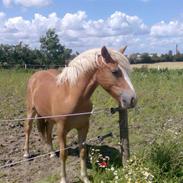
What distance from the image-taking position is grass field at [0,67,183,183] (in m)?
5.12

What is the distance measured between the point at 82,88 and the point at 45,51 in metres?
47.3

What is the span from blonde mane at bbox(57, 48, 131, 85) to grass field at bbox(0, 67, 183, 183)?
117 cm

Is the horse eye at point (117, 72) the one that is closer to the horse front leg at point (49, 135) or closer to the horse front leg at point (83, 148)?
the horse front leg at point (83, 148)

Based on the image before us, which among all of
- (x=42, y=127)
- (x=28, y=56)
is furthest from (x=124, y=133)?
(x=28, y=56)

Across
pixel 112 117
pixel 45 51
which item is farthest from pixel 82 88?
pixel 45 51

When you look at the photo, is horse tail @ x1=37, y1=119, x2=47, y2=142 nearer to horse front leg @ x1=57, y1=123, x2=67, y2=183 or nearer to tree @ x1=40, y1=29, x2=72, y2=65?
horse front leg @ x1=57, y1=123, x2=67, y2=183

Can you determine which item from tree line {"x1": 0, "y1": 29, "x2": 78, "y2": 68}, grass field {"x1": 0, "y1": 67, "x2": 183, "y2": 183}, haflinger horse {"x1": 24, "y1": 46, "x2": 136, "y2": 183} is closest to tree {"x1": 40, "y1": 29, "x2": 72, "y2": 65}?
tree line {"x1": 0, "y1": 29, "x2": 78, "y2": 68}

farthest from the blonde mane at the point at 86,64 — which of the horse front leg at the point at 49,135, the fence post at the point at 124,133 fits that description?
the horse front leg at the point at 49,135

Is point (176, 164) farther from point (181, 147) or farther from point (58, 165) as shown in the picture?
point (58, 165)

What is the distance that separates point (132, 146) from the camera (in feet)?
24.7

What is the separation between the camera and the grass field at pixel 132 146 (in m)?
5.12

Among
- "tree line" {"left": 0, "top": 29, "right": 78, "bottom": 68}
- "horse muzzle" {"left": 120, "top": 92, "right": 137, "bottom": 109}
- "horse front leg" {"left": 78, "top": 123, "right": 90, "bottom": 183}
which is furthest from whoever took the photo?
"tree line" {"left": 0, "top": 29, "right": 78, "bottom": 68}

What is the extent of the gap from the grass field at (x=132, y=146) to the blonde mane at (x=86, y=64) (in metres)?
1.17

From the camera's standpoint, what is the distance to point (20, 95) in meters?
14.7
